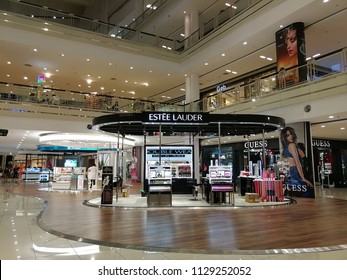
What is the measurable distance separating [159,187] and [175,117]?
2.33 meters

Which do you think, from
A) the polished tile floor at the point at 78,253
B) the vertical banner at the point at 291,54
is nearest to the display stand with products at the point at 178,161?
the vertical banner at the point at 291,54

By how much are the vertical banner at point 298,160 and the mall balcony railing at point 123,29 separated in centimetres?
664

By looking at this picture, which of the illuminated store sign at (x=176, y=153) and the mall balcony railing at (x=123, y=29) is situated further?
the mall balcony railing at (x=123, y=29)

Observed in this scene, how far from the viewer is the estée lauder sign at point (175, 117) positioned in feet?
30.1

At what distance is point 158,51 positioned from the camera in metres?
18.3

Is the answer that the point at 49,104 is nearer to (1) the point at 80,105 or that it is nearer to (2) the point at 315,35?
(1) the point at 80,105

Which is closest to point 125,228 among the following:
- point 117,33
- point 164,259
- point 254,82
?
point 164,259

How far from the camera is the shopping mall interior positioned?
4.96 meters

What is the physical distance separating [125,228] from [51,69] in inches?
622

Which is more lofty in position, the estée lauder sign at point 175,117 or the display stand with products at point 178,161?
the estée lauder sign at point 175,117

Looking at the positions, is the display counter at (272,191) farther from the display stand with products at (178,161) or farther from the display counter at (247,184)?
the display stand with products at (178,161)

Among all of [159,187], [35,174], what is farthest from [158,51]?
[35,174]

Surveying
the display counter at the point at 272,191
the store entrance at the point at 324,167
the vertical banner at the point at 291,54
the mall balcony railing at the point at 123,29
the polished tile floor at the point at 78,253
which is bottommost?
the polished tile floor at the point at 78,253

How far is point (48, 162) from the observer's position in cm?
3350
